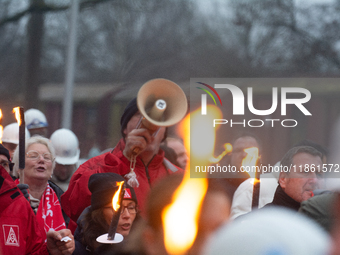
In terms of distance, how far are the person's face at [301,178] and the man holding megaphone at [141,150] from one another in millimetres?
487

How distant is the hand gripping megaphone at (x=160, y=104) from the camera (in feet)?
5.38

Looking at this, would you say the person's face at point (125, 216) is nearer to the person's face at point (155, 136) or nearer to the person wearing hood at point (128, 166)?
the person wearing hood at point (128, 166)

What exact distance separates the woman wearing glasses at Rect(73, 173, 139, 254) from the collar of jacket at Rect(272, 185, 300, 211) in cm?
58

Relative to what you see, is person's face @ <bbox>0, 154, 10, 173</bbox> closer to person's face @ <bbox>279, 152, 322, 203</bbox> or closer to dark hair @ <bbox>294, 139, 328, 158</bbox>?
person's face @ <bbox>279, 152, 322, 203</bbox>

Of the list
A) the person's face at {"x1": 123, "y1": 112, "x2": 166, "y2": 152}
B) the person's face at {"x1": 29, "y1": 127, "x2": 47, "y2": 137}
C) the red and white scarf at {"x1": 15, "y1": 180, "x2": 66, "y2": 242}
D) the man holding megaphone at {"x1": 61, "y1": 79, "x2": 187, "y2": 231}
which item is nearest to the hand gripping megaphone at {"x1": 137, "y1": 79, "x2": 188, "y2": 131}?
the man holding megaphone at {"x1": 61, "y1": 79, "x2": 187, "y2": 231}

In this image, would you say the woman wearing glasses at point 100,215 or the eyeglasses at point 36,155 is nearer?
the woman wearing glasses at point 100,215

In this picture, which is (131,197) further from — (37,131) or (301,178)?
(37,131)

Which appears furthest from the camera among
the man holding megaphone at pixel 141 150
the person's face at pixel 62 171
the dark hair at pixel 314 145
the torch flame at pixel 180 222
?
the person's face at pixel 62 171

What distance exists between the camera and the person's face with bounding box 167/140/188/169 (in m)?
2.54

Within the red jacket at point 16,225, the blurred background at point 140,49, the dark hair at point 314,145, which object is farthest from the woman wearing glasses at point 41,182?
the dark hair at point 314,145

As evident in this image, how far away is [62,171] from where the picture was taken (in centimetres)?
272

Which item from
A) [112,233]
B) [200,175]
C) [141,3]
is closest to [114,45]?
[141,3]

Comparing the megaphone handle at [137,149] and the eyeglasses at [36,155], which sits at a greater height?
the megaphone handle at [137,149]

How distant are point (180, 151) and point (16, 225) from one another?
4.05 feet
